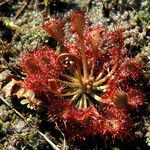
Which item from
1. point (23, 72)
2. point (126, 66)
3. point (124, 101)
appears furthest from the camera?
point (23, 72)

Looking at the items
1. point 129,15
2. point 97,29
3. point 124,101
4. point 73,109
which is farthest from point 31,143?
point 129,15

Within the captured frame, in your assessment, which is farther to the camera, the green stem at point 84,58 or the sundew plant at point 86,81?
the green stem at point 84,58

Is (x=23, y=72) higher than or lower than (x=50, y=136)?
higher

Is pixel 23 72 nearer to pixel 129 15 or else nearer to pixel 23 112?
pixel 23 112

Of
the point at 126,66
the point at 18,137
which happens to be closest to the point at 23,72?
the point at 18,137

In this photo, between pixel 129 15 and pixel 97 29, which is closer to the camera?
pixel 97 29

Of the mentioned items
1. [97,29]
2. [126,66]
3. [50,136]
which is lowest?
[50,136]

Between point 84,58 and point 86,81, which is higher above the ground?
point 84,58

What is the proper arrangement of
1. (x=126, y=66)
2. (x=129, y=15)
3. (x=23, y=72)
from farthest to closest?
1. (x=129, y=15)
2. (x=23, y=72)
3. (x=126, y=66)

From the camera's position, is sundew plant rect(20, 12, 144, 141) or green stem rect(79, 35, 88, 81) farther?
green stem rect(79, 35, 88, 81)
